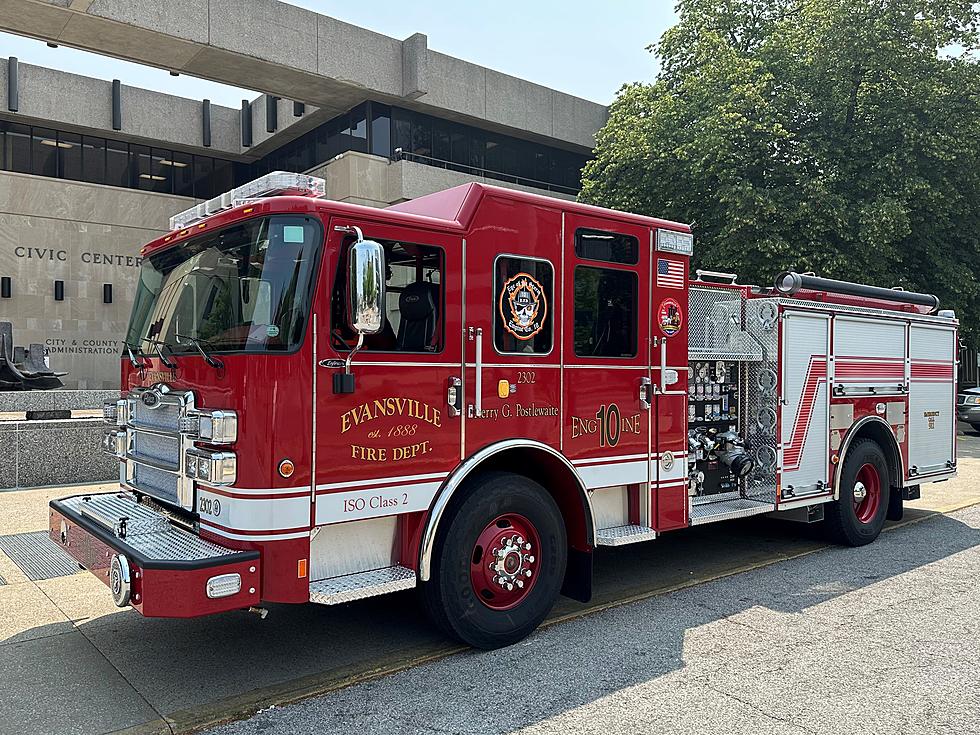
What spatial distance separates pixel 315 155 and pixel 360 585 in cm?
2382

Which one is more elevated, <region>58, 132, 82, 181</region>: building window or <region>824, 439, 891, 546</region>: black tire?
<region>58, 132, 82, 181</region>: building window

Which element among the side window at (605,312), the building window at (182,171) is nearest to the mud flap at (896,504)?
the side window at (605,312)

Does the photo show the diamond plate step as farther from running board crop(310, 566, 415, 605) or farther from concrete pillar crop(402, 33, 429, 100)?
concrete pillar crop(402, 33, 429, 100)

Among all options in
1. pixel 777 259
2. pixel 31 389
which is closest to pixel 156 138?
pixel 31 389

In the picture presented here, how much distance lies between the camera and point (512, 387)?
5102mm

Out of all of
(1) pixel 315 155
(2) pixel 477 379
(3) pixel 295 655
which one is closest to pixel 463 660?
(3) pixel 295 655

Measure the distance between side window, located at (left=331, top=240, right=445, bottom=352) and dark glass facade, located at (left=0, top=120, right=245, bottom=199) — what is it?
88.4 ft

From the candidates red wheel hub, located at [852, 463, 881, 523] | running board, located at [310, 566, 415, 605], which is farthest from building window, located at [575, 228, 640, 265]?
red wheel hub, located at [852, 463, 881, 523]

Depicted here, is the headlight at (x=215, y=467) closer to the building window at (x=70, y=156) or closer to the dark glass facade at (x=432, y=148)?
the dark glass facade at (x=432, y=148)

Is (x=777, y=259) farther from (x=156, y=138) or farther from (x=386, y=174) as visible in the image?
(x=156, y=138)

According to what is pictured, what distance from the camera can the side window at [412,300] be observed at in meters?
4.60

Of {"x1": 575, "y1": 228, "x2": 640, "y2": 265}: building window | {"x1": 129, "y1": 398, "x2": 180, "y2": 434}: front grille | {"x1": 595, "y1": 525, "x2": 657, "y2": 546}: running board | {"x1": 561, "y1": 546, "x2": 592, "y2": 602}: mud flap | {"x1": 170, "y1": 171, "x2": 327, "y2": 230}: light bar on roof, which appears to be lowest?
{"x1": 561, "y1": 546, "x2": 592, "y2": 602}: mud flap

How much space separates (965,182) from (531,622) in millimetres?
18722

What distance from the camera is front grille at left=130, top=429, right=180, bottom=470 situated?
15.4ft
